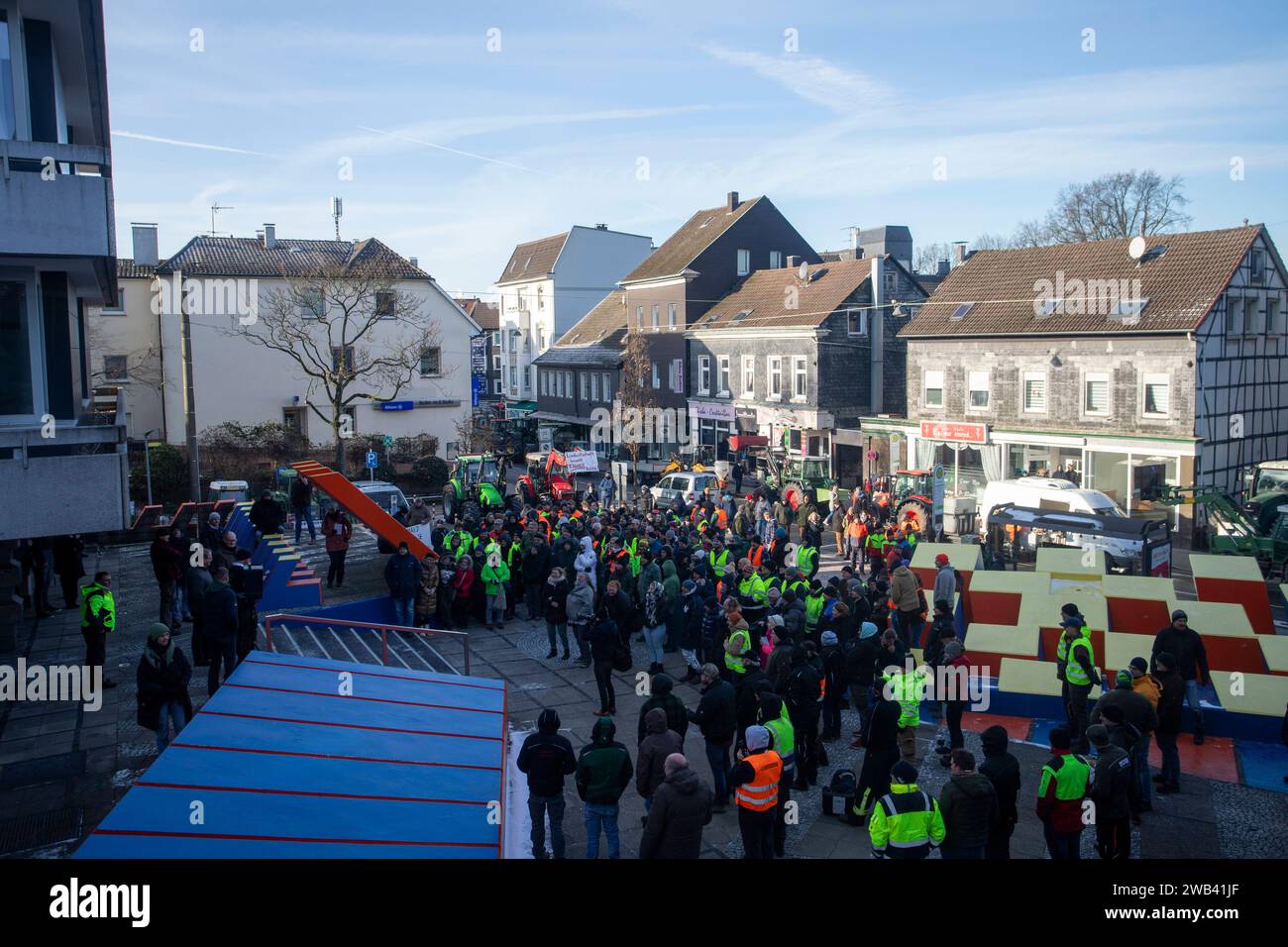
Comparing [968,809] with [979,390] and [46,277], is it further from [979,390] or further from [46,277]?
[979,390]

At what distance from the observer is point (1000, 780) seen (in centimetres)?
779

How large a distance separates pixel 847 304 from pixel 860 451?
597 cm

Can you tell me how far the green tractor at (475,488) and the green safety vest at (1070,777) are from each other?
16.1 metres

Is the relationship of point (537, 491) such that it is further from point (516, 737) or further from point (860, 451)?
point (516, 737)

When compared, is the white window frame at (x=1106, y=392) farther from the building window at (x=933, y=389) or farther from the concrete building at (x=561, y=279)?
the concrete building at (x=561, y=279)

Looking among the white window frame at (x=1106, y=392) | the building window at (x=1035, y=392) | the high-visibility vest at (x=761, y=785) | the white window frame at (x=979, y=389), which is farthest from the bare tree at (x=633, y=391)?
the high-visibility vest at (x=761, y=785)

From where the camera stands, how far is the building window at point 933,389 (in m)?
33.0

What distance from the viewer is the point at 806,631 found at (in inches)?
509

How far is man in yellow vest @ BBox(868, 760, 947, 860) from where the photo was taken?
7121mm

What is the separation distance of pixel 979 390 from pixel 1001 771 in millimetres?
25994

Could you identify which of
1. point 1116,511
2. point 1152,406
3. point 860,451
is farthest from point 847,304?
point 1116,511

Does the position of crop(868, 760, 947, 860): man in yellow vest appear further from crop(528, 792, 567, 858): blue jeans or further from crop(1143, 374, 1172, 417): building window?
crop(1143, 374, 1172, 417): building window

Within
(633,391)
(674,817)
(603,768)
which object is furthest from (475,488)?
(674,817)

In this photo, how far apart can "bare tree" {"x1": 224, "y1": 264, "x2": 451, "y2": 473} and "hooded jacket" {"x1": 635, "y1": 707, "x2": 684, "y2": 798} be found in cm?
2588
